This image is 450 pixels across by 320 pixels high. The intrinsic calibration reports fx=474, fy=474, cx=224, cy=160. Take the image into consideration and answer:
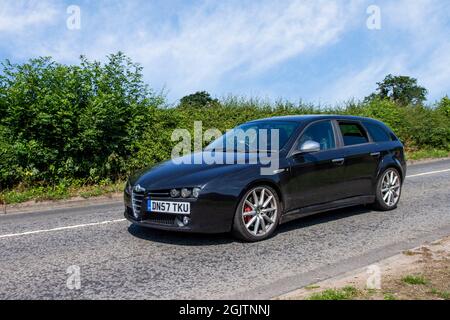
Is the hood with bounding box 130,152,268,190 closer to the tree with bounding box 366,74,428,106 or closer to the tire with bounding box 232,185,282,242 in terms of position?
the tire with bounding box 232,185,282,242

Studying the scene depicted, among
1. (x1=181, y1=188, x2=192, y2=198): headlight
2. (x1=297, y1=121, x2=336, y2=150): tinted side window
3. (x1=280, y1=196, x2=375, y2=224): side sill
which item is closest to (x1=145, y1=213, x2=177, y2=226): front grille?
(x1=181, y1=188, x2=192, y2=198): headlight

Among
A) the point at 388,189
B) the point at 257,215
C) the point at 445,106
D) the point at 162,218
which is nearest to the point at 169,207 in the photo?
the point at 162,218

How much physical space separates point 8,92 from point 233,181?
6.94m

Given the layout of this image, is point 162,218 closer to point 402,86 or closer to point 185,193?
point 185,193

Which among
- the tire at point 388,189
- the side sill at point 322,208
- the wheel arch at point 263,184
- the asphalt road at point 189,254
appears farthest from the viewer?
the tire at point 388,189

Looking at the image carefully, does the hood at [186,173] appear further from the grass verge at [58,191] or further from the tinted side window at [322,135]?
the grass verge at [58,191]

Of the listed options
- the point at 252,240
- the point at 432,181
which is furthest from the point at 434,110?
the point at 252,240

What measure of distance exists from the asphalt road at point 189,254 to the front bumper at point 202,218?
0.29 m

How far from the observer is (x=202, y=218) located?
18.2ft

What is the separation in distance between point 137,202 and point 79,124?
18.1 ft

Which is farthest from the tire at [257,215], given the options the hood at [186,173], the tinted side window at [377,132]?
the tinted side window at [377,132]

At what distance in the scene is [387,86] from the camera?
7694cm

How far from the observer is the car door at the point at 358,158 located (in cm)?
717

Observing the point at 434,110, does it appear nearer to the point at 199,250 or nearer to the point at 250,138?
the point at 250,138
